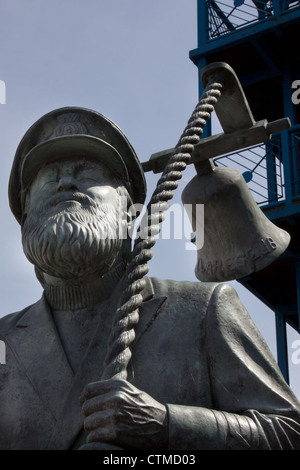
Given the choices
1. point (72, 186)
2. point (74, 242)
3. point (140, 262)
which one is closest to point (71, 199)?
point (72, 186)

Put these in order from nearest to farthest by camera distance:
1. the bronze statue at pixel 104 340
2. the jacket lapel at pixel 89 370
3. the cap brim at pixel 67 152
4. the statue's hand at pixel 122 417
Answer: the statue's hand at pixel 122 417, the bronze statue at pixel 104 340, the jacket lapel at pixel 89 370, the cap brim at pixel 67 152

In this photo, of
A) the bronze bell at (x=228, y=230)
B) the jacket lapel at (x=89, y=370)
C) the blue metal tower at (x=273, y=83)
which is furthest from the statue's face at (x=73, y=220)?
the blue metal tower at (x=273, y=83)

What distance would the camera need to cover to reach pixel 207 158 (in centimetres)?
377

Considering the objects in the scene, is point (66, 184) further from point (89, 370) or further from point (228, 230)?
point (228, 230)

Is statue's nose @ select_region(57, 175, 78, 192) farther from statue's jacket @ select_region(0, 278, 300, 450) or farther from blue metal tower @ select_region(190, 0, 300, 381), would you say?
blue metal tower @ select_region(190, 0, 300, 381)

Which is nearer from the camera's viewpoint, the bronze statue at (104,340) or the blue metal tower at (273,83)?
the bronze statue at (104,340)

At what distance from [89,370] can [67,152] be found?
3.12 ft

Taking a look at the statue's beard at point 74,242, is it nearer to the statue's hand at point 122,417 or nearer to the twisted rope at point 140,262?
the twisted rope at point 140,262

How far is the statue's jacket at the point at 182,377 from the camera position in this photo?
258 cm

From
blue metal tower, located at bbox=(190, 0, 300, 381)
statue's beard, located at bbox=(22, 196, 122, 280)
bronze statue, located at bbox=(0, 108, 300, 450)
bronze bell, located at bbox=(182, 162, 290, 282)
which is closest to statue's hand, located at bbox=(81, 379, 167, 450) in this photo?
bronze statue, located at bbox=(0, 108, 300, 450)

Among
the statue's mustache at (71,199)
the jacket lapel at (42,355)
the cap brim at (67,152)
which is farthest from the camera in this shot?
the cap brim at (67,152)

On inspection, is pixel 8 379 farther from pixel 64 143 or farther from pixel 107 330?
pixel 64 143

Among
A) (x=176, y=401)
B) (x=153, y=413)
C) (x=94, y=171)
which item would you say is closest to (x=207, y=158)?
(x=94, y=171)

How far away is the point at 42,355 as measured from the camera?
3.08m
